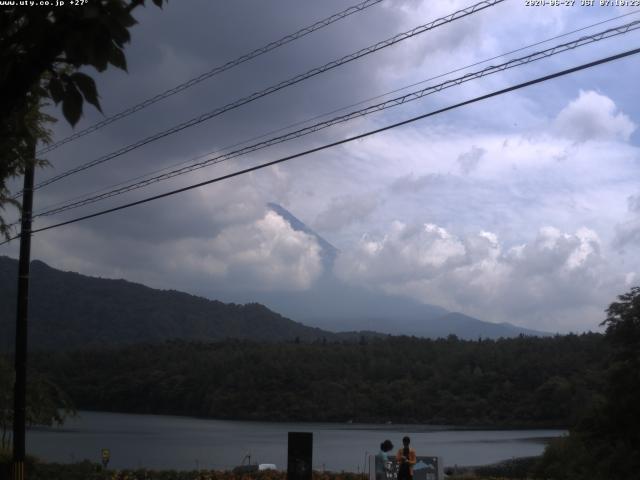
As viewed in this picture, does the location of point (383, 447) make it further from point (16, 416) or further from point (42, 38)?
point (42, 38)

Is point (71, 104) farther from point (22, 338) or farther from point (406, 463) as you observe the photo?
point (22, 338)

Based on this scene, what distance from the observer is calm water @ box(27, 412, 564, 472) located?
49.4 metres

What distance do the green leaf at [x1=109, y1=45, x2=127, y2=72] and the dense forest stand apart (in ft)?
223

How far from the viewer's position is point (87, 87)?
15.2 feet

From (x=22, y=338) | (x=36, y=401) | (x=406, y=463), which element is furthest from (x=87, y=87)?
(x=36, y=401)

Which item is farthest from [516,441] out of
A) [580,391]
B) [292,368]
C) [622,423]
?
[622,423]

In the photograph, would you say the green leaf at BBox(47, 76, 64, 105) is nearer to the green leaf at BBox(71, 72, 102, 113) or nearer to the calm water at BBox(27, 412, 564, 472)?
the green leaf at BBox(71, 72, 102, 113)

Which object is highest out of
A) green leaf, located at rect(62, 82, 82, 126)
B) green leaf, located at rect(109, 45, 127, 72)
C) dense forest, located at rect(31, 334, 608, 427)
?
green leaf, located at rect(109, 45, 127, 72)

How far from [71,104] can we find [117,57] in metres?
0.37

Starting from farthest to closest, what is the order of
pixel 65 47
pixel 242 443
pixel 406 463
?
1. pixel 242 443
2. pixel 406 463
3. pixel 65 47

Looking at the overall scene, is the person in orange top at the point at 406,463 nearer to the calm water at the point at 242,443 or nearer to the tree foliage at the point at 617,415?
the tree foliage at the point at 617,415

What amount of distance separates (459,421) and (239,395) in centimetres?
2873

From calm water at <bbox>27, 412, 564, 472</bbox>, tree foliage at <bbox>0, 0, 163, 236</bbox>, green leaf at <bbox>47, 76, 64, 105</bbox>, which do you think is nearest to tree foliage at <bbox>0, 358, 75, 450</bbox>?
calm water at <bbox>27, 412, 564, 472</bbox>

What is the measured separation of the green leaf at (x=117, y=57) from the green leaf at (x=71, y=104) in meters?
0.26
